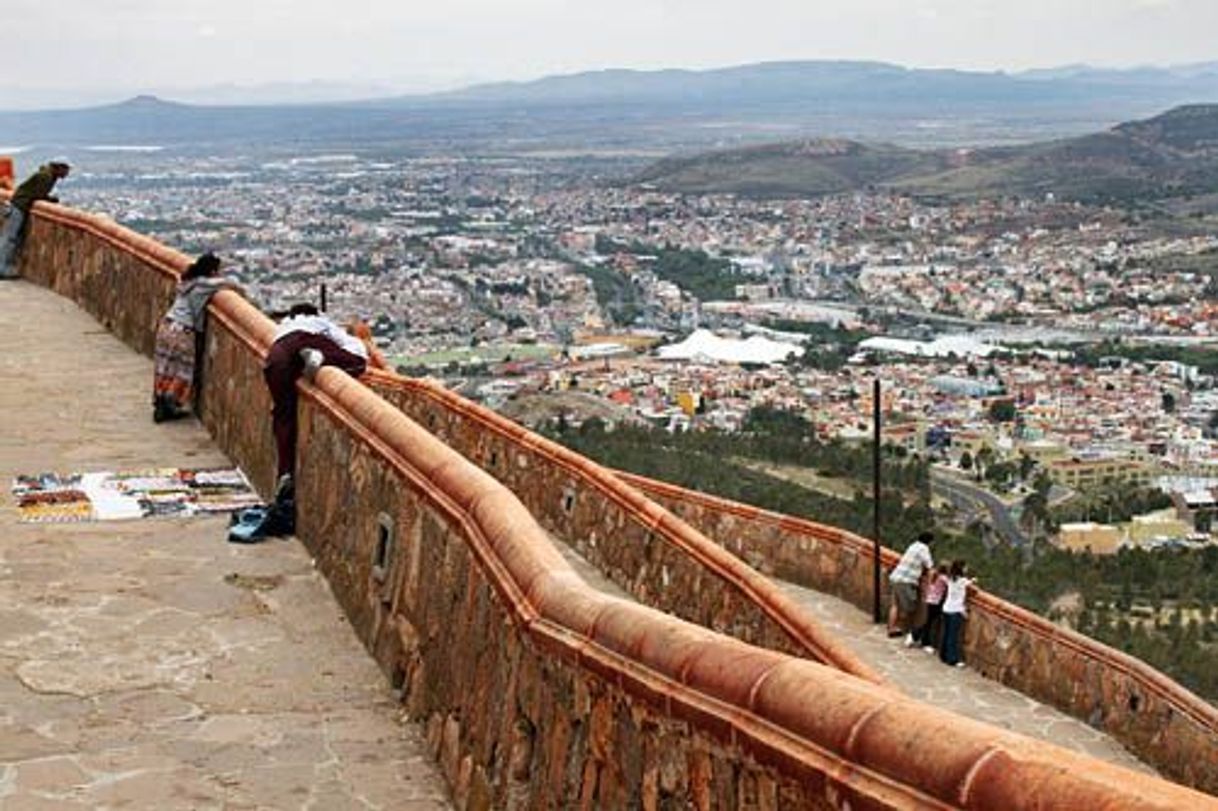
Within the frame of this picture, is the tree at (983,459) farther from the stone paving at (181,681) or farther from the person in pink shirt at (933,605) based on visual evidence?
the stone paving at (181,681)

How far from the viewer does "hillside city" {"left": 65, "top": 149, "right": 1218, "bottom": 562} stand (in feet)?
138

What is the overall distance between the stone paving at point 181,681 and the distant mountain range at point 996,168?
98.5m

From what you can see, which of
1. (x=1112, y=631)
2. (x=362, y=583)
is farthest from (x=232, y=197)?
(x=362, y=583)

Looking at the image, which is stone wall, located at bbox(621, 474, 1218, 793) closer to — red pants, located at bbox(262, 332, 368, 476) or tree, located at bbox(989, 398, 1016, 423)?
red pants, located at bbox(262, 332, 368, 476)

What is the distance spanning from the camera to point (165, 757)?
19.4 ft

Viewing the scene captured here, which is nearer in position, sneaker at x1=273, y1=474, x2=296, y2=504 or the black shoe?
the black shoe

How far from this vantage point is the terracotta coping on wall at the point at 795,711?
2.94 meters

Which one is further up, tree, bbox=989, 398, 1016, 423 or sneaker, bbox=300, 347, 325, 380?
sneaker, bbox=300, 347, 325, 380

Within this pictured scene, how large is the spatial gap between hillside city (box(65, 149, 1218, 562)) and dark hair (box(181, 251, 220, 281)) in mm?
8615

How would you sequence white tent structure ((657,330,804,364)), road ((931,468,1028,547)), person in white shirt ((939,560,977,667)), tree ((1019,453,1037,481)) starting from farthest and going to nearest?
white tent structure ((657,330,804,364))
tree ((1019,453,1037,481))
road ((931,468,1028,547))
person in white shirt ((939,560,977,667))

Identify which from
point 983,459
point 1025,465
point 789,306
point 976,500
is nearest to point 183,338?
point 976,500

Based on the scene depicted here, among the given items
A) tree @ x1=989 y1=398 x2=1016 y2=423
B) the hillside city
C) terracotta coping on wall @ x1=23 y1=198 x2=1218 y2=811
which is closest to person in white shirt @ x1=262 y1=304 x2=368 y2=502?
terracotta coping on wall @ x1=23 y1=198 x2=1218 y2=811

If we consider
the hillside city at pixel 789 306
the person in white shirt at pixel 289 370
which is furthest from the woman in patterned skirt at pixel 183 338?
the hillside city at pixel 789 306

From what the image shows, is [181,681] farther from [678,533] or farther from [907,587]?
[907,587]
